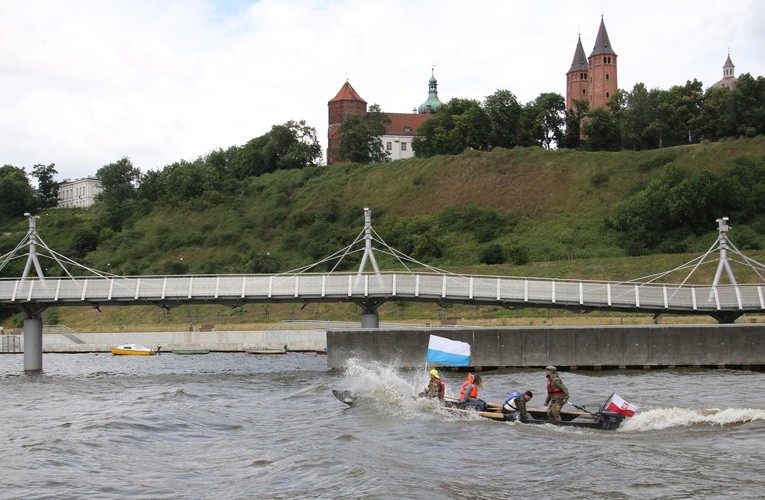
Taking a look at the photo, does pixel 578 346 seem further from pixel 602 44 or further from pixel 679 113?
pixel 602 44

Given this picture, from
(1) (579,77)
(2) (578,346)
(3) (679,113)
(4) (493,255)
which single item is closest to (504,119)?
(3) (679,113)

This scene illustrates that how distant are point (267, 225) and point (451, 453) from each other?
120 metres

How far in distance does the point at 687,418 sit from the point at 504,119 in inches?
5156

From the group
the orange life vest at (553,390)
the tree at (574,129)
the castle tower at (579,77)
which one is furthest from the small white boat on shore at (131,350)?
the castle tower at (579,77)

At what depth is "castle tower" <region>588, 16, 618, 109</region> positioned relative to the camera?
187875 millimetres

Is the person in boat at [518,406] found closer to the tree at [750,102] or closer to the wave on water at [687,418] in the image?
the wave on water at [687,418]

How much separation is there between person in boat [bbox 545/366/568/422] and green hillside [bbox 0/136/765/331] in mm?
60558

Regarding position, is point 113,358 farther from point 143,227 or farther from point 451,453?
point 143,227

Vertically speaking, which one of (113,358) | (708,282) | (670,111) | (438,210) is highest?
(670,111)

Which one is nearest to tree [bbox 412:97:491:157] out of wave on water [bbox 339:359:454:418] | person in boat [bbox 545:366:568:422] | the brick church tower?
the brick church tower

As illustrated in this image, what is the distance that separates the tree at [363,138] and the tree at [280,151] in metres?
5.81

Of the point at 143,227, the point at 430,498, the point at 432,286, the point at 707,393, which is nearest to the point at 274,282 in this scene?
the point at 432,286

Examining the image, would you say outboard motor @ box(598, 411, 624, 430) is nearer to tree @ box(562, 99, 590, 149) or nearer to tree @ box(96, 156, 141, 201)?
tree @ box(562, 99, 590, 149)

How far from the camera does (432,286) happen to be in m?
55.5
